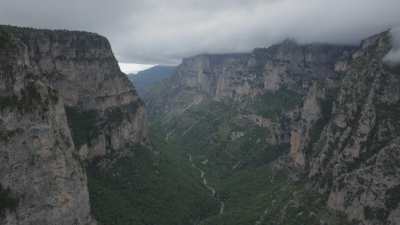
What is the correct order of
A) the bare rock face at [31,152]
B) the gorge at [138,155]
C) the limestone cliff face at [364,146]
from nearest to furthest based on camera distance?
1. the bare rock face at [31,152]
2. the gorge at [138,155]
3. the limestone cliff face at [364,146]

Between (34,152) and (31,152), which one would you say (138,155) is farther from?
(31,152)

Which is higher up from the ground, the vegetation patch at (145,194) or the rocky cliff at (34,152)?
the rocky cliff at (34,152)

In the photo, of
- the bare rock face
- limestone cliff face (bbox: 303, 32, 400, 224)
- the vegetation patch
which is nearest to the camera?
the bare rock face

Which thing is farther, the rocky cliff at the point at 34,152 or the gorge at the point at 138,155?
the gorge at the point at 138,155

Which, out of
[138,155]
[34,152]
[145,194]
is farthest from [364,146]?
[34,152]

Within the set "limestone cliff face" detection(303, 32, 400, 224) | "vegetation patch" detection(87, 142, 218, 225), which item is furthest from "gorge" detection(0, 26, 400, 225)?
"vegetation patch" detection(87, 142, 218, 225)

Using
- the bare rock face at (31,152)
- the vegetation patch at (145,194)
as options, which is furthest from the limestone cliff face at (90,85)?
the bare rock face at (31,152)

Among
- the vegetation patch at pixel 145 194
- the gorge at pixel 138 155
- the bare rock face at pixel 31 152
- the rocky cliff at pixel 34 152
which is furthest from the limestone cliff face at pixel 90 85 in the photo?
the bare rock face at pixel 31 152

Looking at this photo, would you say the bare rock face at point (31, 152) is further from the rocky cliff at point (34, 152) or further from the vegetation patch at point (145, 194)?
the vegetation patch at point (145, 194)

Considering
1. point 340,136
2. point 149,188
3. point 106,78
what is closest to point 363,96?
point 340,136

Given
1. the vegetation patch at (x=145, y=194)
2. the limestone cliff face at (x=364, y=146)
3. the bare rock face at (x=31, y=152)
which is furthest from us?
the vegetation patch at (x=145, y=194)

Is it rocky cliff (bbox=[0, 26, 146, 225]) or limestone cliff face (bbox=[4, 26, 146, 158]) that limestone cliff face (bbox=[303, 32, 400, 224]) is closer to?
rocky cliff (bbox=[0, 26, 146, 225])
